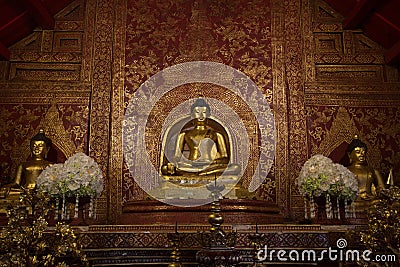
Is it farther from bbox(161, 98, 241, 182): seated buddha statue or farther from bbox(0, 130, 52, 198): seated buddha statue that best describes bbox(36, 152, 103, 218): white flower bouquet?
bbox(161, 98, 241, 182): seated buddha statue

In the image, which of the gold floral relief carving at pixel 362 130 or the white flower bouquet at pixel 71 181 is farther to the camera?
the gold floral relief carving at pixel 362 130

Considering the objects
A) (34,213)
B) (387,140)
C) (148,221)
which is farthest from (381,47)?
(34,213)

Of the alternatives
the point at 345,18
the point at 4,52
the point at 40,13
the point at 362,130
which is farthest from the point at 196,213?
the point at 345,18

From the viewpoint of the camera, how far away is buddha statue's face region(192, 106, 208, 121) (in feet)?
19.5

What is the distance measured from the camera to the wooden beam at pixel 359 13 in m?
5.61

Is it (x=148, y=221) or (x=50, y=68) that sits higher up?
(x=50, y=68)

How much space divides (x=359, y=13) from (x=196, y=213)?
3.01 meters

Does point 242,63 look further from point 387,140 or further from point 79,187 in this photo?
point 79,187

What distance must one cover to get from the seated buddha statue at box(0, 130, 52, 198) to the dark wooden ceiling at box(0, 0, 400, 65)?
3.84 feet

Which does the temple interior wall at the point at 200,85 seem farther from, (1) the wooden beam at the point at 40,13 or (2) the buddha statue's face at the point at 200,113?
(2) the buddha statue's face at the point at 200,113

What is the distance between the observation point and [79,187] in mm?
4586

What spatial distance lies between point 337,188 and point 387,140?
163 centimetres

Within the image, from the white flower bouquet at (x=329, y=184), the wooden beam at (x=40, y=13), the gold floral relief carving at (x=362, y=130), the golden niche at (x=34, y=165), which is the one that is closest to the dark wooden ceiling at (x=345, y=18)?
the wooden beam at (x=40, y=13)

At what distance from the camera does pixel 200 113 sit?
595 cm
